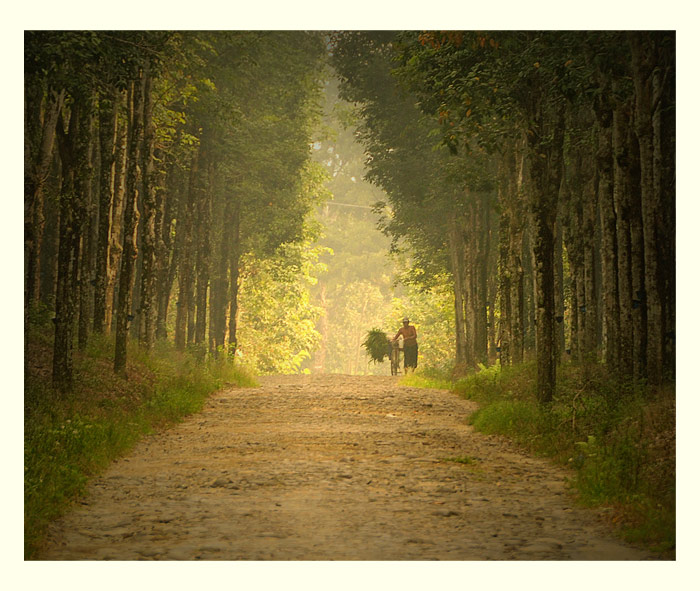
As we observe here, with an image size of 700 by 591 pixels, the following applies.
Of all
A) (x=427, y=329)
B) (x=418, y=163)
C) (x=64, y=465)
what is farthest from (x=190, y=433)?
(x=427, y=329)

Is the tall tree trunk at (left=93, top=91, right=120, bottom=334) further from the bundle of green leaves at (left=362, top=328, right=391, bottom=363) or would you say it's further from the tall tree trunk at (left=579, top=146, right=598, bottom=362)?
the bundle of green leaves at (left=362, top=328, right=391, bottom=363)

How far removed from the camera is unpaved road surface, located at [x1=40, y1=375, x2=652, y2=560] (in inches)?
261

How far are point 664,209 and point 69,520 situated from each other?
8.68 meters

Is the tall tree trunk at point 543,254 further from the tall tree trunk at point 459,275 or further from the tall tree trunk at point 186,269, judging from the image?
the tall tree trunk at point 186,269

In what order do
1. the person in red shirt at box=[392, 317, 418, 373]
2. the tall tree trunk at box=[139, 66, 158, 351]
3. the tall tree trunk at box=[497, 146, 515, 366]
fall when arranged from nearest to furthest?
the tall tree trunk at box=[139, 66, 158, 351] → the tall tree trunk at box=[497, 146, 515, 366] → the person in red shirt at box=[392, 317, 418, 373]

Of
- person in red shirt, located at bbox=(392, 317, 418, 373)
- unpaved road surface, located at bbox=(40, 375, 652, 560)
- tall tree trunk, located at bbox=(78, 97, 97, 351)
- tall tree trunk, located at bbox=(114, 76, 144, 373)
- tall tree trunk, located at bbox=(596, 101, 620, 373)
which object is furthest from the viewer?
person in red shirt, located at bbox=(392, 317, 418, 373)

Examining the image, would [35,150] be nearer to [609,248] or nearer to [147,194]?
[147,194]

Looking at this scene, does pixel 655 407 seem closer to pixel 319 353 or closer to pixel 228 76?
pixel 228 76

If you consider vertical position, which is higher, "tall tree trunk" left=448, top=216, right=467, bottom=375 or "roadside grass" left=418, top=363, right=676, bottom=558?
"tall tree trunk" left=448, top=216, right=467, bottom=375

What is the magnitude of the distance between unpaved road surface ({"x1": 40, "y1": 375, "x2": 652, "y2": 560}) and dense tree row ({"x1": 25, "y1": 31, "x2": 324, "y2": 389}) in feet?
13.6

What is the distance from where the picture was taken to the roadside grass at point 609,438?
23.9ft

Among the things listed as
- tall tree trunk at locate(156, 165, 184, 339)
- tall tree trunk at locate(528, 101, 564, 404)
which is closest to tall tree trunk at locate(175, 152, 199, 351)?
tall tree trunk at locate(156, 165, 184, 339)

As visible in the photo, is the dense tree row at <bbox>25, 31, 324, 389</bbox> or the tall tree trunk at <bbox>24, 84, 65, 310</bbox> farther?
the tall tree trunk at <bbox>24, 84, 65, 310</bbox>

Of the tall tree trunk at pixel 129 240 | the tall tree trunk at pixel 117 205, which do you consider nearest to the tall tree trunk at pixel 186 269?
the tall tree trunk at pixel 117 205
